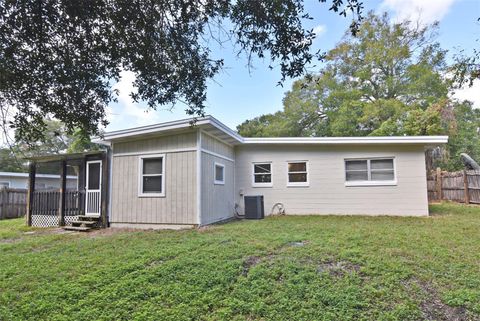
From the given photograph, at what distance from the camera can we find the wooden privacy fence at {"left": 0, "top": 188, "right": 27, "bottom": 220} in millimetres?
13062

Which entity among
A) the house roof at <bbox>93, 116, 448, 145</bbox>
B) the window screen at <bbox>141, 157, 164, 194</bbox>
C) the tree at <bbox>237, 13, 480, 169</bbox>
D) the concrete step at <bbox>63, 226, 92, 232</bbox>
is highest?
the tree at <bbox>237, 13, 480, 169</bbox>

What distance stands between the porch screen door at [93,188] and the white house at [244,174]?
0.49m

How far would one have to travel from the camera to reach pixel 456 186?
13.3m

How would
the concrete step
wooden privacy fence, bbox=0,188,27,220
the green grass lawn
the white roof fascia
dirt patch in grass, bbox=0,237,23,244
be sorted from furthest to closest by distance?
wooden privacy fence, bbox=0,188,27,220, the concrete step, the white roof fascia, dirt patch in grass, bbox=0,237,23,244, the green grass lawn

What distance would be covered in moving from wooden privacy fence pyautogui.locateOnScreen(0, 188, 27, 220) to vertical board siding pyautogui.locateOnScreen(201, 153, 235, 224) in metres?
10.7

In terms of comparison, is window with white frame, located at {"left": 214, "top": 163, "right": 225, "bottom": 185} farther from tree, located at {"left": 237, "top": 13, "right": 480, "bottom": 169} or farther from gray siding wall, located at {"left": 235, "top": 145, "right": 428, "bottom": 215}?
tree, located at {"left": 237, "top": 13, "right": 480, "bottom": 169}

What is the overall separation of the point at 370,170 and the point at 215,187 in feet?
17.7

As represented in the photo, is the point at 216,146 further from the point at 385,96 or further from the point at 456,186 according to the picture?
the point at 385,96

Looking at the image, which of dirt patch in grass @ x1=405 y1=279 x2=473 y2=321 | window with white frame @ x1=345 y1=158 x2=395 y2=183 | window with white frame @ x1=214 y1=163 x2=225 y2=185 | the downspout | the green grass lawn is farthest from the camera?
window with white frame @ x1=345 y1=158 x2=395 y2=183

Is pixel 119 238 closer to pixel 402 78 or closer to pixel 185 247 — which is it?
pixel 185 247

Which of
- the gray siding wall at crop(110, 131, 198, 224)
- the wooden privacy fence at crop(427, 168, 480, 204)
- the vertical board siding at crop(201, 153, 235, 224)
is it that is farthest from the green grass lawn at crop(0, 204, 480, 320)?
the wooden privacy fence at crop(427, 168, 480, 204)

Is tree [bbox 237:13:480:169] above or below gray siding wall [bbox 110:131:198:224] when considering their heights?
above

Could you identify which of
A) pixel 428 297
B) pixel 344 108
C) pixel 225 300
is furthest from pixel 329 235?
pixel 344 108

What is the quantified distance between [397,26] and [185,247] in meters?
23.4
